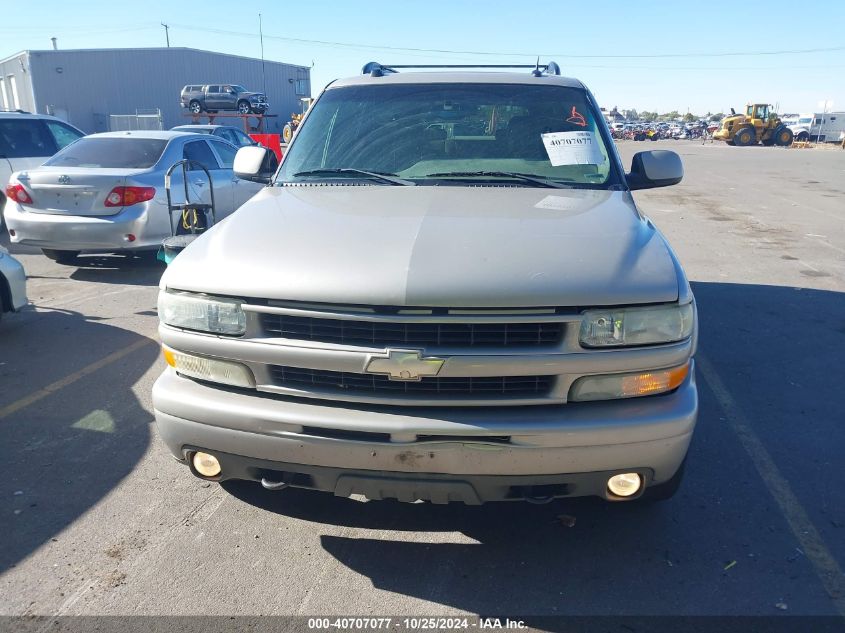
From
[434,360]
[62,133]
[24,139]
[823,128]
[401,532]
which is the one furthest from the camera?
[823,128]

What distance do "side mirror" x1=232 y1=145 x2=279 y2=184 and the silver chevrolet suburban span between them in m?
1.53

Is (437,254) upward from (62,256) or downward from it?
upward

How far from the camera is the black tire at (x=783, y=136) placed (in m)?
48.8

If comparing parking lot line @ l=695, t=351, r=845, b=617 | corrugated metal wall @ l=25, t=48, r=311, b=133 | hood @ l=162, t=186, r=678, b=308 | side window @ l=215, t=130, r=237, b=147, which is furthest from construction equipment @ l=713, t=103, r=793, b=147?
hood @ l=162, t=186, r=678, b=308

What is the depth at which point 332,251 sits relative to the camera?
2.70m

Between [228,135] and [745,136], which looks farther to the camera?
[745,136]

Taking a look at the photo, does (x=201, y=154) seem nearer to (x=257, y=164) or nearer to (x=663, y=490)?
(x=257, y=164)

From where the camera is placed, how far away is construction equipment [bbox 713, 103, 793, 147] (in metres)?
49.3

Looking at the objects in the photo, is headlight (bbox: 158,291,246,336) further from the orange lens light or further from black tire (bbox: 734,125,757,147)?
black tire (bbox: 734,125,757,147)

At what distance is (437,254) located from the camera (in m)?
2.62

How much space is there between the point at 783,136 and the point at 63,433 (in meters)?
54.4

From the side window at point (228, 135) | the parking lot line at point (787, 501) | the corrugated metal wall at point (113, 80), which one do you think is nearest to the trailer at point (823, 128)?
the corrugated metal wall at point (113, 80)

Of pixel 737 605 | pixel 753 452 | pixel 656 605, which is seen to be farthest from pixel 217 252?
pixel 753 452

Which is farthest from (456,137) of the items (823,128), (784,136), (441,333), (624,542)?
(823,128)
